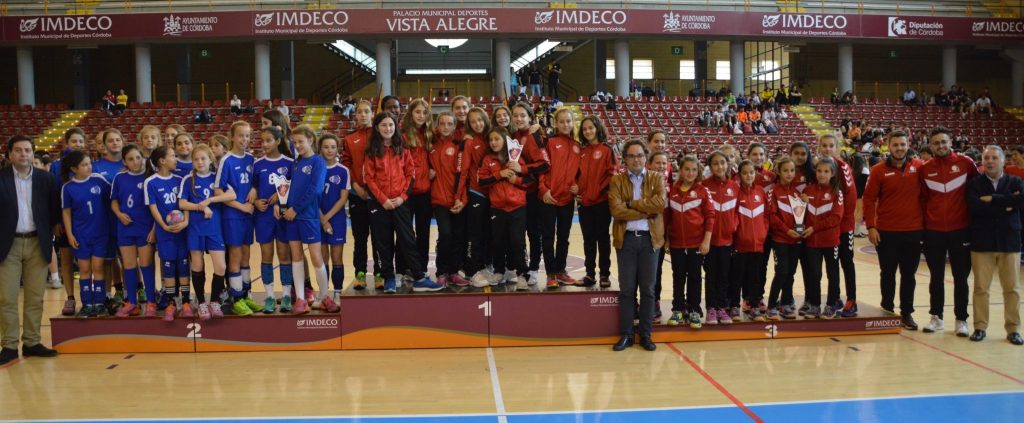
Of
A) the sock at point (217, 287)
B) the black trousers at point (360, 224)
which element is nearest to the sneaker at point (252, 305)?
the sock at point (217, 287)

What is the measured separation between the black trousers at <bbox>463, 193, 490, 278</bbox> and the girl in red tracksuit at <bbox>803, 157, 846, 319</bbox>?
9.02 feet

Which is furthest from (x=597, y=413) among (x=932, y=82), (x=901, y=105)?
(x=932, y=82)

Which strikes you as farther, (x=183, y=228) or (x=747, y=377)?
(x=183, y=228)

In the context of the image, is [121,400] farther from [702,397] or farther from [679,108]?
[679,108]

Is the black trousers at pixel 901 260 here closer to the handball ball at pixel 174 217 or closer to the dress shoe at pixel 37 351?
the handball ball at pixel 174 217

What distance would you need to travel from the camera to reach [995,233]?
20.0 feet

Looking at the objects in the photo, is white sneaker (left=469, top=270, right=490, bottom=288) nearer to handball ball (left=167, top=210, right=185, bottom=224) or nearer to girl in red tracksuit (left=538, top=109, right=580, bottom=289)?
girl in red tracksuit (left=538, top=109, right=580, bottom=289)

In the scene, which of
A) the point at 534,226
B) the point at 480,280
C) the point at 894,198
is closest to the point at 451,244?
the point at 480,280

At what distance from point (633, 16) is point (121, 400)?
22645 millimetres

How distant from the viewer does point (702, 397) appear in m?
4.82

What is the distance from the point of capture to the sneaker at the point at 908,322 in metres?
6.65

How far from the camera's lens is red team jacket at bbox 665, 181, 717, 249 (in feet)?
19.7

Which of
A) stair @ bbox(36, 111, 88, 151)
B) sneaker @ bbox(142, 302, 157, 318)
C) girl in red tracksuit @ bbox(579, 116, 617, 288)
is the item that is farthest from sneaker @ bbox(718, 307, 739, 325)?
stair @ bbox(36, 111, 88, 151)

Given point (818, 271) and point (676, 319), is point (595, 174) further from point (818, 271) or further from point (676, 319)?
point (818, 271)
